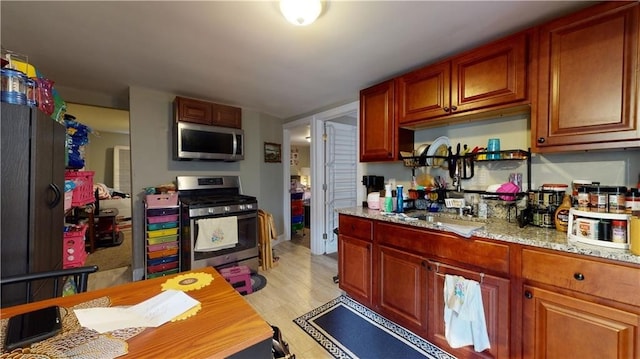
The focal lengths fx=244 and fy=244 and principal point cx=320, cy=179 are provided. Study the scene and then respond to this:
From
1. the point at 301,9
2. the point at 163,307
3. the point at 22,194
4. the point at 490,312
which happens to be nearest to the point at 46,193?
the point at 22,194

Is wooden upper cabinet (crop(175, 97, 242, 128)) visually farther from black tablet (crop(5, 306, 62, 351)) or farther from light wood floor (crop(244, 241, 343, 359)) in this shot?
black tablet (crop(5, 306, 62, 351))

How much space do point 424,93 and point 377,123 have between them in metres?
0.51

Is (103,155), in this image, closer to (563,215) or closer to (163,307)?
(163,307)

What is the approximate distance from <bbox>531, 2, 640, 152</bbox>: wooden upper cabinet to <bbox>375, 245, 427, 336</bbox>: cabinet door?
3.65 ft

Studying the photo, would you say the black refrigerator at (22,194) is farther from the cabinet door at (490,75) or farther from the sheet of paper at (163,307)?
the cabinet door at (490,75)

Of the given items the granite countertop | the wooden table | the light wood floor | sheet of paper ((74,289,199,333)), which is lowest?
the light wood floor

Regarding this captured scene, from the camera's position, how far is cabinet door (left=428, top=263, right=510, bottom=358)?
1.37 m

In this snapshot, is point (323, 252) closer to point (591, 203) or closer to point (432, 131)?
point (432, 131)

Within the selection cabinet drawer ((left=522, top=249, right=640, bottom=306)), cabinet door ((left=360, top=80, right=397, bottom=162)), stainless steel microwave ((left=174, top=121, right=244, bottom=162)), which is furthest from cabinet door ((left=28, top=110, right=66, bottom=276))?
cabinet drawer ((left=522, top=249, right=640, bottom=306))

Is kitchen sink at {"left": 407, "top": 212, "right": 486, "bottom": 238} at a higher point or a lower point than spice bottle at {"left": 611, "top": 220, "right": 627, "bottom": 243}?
lower

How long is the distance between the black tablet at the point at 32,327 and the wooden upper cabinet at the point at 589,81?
233 centimetres

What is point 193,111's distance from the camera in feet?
9.45

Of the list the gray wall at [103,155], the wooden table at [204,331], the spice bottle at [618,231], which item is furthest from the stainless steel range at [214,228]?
the gray wall at [103,155]

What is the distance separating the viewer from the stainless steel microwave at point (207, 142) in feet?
9.27
